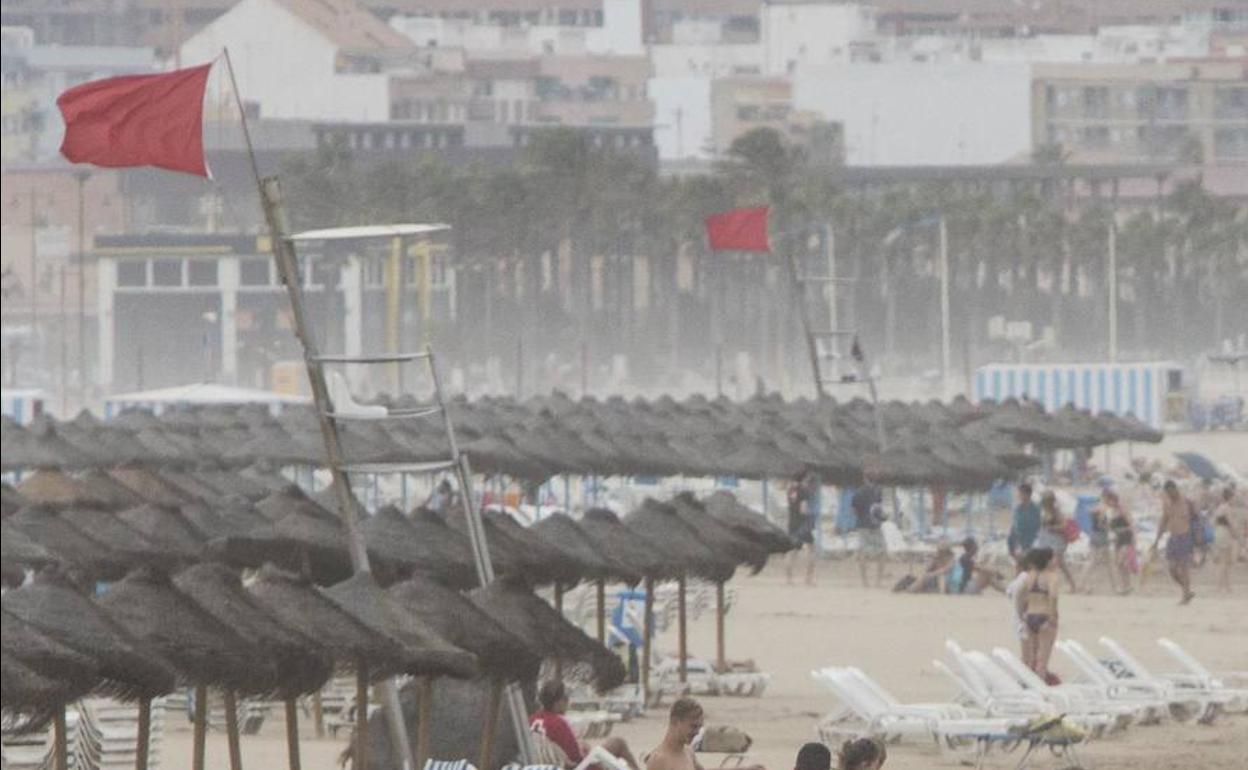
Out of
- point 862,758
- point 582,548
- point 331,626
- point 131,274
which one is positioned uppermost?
point 331,626

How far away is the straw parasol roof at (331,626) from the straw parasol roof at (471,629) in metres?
0.47

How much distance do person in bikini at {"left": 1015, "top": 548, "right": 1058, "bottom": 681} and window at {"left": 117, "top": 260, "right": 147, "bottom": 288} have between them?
7538 centimetres

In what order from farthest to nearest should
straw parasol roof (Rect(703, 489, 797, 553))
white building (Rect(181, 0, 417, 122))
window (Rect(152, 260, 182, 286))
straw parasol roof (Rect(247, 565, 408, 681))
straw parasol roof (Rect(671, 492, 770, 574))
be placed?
white building (Rect(181, 0, 417, 122)), window (Rect(152, 260, 182, 286)), straw parasol roof (Rect(703, 489, 797, 553)), straw parasol roof (Rect(671, 492, 770, 574)), straw parasol roof (Rect(247, 565, 408, 681))

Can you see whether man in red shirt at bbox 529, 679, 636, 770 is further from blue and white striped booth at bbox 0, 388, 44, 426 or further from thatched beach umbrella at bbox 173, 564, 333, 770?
blue and white striped booth at bbox 0, 388, 44, 426

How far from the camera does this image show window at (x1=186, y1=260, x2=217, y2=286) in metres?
92.1

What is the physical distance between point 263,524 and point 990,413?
1984cm

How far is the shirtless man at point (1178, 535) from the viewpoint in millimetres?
25156

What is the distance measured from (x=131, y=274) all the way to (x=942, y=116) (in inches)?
1663

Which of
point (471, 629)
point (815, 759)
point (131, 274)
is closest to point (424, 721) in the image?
point (471, 629)

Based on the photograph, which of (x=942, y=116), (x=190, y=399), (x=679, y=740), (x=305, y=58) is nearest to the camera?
(x=679, y=740)

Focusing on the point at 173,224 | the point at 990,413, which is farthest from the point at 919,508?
the point at 173,224

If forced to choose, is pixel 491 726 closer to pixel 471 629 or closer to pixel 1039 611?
pixel 471 629

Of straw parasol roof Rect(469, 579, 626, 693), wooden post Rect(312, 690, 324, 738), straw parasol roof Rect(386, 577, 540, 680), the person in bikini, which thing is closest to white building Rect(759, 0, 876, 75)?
the person in bikini

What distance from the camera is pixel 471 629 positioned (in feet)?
43.6
